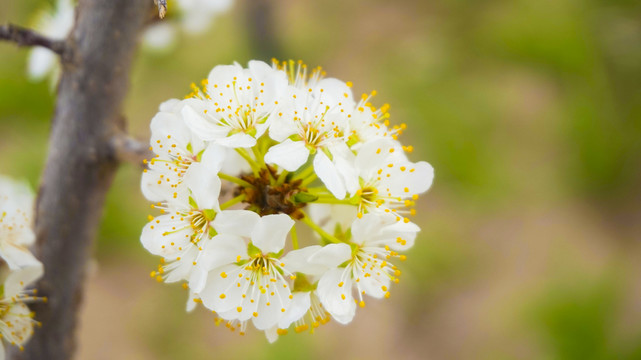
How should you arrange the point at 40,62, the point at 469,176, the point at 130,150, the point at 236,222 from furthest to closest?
the point at 469,176
the point at 40,62
the point at 130,150
the point at 236,222

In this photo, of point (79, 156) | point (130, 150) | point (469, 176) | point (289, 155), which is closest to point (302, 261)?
point (289, 155)

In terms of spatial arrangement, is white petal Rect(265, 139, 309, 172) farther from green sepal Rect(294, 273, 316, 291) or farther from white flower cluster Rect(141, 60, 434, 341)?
green sepal Rect(294, 273, 316, 291)

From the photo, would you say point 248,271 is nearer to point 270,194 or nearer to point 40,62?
point 270,194

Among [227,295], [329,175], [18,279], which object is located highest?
[329,175]

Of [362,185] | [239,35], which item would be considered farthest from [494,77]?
[362,185]

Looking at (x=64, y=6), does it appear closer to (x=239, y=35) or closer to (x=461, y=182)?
(x=461, y=182)
